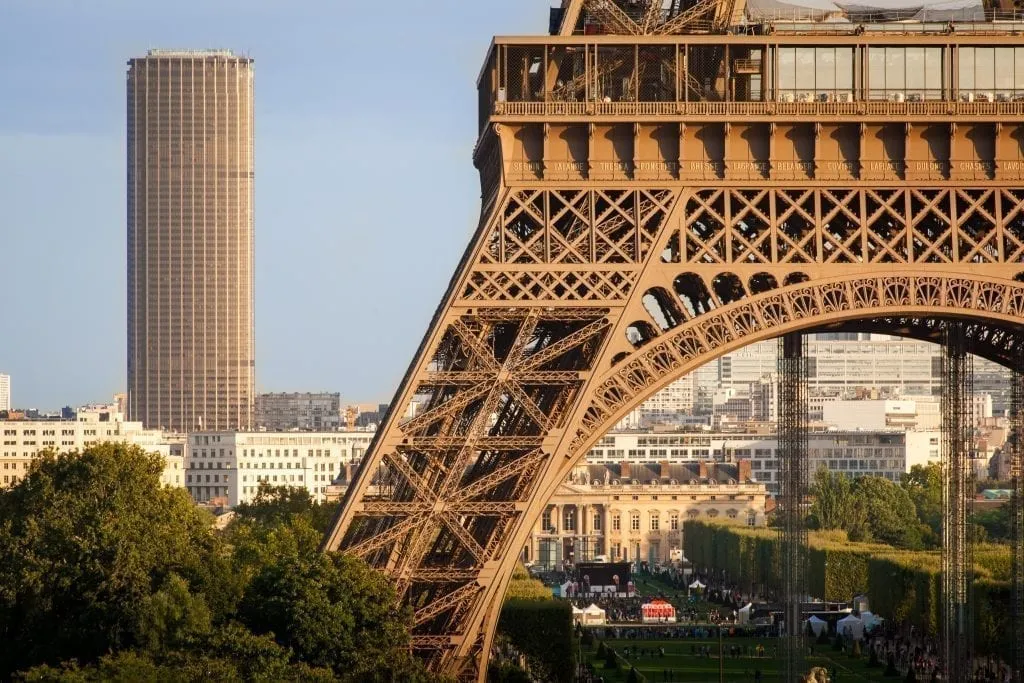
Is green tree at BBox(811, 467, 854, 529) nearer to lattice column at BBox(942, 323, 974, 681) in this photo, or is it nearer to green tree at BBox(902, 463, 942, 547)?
green tree at BBox(902, 463, 942, 547)

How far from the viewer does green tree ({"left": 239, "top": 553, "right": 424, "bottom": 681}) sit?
53.7 metres

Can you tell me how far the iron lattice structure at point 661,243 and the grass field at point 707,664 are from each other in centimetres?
3673

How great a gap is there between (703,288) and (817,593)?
77.0 meters

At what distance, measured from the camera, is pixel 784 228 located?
54.8m

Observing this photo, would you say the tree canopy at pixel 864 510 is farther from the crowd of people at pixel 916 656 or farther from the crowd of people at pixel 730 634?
the crowd of people at pixel 916 656

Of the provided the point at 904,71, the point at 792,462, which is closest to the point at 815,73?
the point at 904,71

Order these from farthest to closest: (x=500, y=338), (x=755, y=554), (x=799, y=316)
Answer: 1. (x=755, y=554)
2. (x=500, y=338)
3. (x=799, y=316)

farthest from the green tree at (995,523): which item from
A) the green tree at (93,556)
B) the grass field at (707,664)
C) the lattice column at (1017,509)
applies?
the lattice column at (1017,509)

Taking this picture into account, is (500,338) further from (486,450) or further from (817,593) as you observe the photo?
(817,593)

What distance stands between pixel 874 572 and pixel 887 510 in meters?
58.6

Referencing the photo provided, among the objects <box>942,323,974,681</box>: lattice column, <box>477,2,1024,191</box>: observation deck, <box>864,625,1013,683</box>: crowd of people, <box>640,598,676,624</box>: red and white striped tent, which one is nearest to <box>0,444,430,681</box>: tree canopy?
<box>477,2,1024,191</box>: observation deck

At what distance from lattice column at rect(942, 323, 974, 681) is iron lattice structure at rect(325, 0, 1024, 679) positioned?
28.4ft

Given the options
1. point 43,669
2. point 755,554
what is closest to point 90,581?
point 43,669

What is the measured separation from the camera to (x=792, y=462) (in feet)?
227
